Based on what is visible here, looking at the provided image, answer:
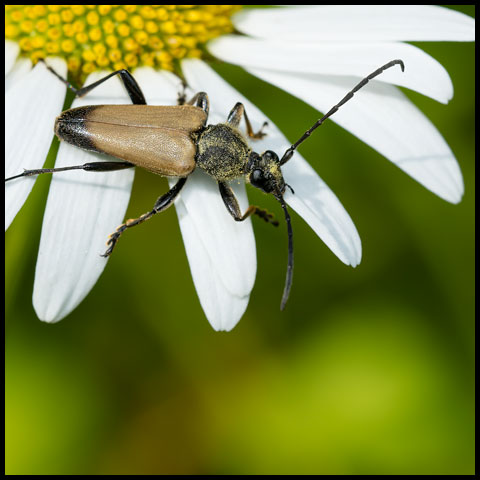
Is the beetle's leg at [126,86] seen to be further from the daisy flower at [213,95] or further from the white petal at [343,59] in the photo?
the white petal at [343,59]

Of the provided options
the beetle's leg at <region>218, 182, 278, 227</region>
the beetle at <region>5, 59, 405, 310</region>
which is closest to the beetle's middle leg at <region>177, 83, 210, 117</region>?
the beetle at <region>5, 59, 405, 310</region>

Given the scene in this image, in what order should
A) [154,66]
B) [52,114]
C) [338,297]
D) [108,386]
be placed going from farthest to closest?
[338,297]
[108,386]
[154,66]
[52,114]

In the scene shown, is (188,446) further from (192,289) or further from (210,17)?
(210,17)

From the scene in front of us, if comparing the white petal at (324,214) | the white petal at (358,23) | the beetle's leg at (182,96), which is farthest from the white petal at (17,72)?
the white petal at (324,214)

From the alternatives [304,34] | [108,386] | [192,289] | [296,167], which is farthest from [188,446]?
[304,34]

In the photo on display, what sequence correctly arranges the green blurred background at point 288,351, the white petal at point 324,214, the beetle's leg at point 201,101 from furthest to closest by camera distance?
the green blurred background at point 288,351, the beetle's leg at point 201,101, the white petal at point 324,214

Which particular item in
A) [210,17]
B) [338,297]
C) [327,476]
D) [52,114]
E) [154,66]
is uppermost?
[210,17]

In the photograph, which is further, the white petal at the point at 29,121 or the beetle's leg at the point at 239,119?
the beetle's leg at the point at 239,119
